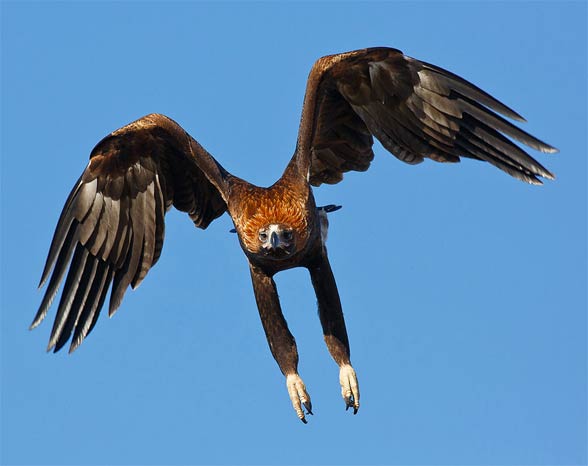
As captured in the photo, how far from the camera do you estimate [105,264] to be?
14102 millimetres

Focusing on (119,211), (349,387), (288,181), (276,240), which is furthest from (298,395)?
(119,211)

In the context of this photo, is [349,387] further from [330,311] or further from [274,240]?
[274,240]

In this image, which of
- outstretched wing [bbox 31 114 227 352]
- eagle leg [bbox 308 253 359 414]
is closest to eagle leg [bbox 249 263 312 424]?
eagle leg [bbox 308 253 359 414]

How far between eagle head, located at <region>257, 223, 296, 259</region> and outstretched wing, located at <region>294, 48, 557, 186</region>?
0.69 metres

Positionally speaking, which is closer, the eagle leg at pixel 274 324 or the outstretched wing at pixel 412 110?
the outstretched wing at pixel 412 110

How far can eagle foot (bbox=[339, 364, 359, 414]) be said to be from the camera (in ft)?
43.8

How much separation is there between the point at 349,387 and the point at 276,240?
1.59 metres

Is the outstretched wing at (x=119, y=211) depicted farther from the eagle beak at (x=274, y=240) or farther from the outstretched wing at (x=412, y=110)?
the outstretched wing at (x=412, y=110)

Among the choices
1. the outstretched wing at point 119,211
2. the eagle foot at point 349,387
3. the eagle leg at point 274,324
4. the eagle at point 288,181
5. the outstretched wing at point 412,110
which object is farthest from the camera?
the outstretched wing at point 119,211

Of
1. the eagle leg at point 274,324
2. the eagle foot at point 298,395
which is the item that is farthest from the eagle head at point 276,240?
the eagle foot at point 298,395

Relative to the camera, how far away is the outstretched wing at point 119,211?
539 inches

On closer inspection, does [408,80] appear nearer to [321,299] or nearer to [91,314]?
[321,299]

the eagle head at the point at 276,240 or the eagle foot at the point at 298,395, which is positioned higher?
the eagle head at the point at 276,240

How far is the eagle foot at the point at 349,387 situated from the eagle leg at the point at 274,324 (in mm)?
409
